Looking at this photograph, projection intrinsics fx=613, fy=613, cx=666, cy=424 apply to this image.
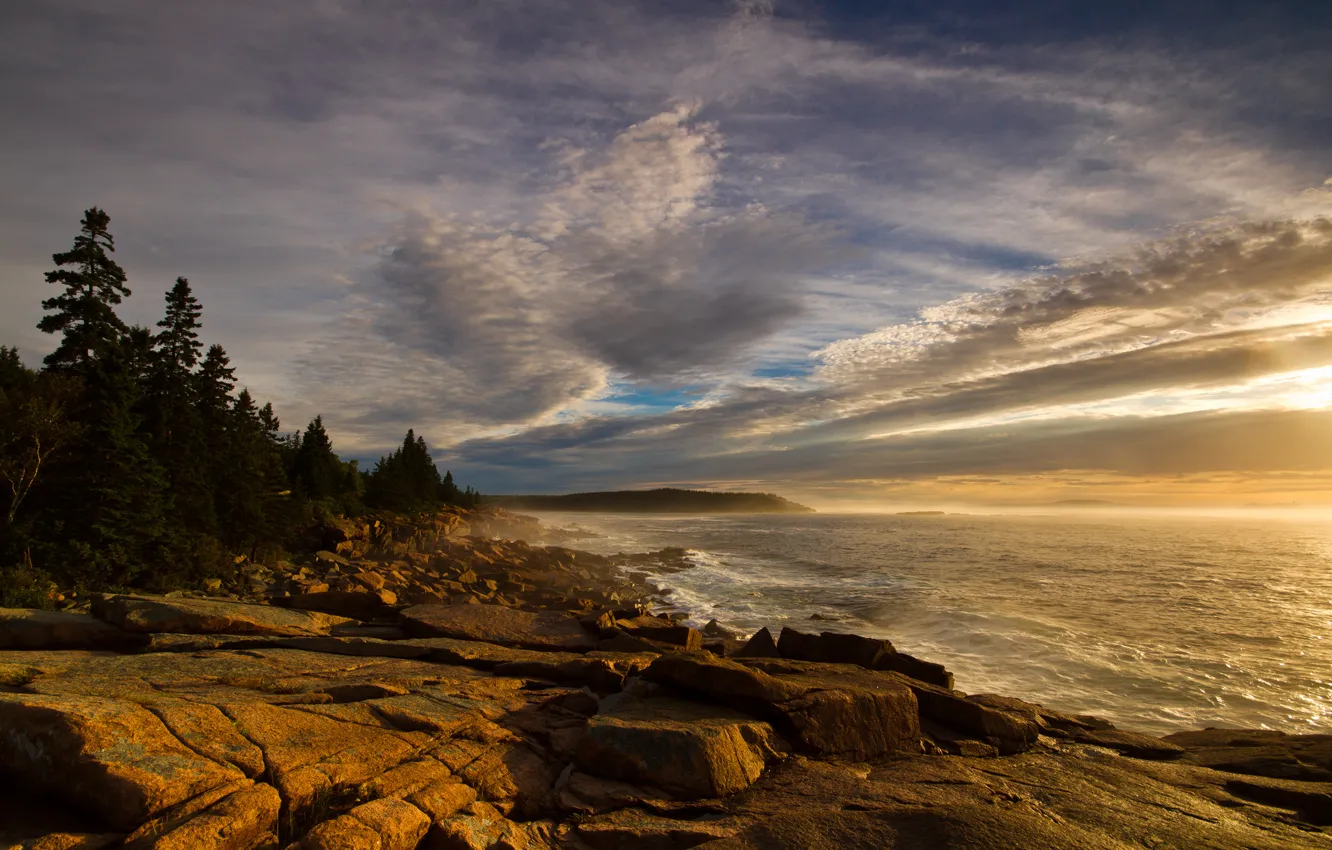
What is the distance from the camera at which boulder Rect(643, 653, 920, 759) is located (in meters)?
8.89

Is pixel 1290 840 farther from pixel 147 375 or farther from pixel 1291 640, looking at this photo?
pixel 147 375

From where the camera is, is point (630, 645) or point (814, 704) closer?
point (814, 704)

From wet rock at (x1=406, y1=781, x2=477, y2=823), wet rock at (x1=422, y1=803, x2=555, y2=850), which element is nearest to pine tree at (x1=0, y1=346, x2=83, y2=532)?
wet rock at (x1=406, y1=781, x2=477, y2=823)

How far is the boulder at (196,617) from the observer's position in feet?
37.9

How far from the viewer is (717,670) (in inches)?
365

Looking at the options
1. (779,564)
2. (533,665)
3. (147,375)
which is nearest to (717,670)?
(533,665)

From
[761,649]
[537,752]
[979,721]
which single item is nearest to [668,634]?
[761,649]

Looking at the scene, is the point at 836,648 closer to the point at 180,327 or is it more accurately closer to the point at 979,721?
the point at 979,721

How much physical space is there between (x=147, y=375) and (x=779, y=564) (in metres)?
43.3

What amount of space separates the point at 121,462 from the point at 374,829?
26.6 metres

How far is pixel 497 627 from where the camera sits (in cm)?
1395

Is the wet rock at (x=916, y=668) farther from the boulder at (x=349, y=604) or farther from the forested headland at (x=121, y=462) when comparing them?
the forested headland at (x=121, y=462)

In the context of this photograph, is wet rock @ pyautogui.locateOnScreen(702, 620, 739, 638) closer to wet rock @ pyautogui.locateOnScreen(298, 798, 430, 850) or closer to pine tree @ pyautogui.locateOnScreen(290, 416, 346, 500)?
wet rock @ pyautogui.locateOnScreen(298, 798, 430, 850)

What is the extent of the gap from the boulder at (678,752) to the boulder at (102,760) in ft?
12.6
